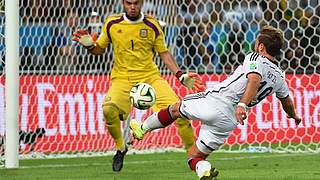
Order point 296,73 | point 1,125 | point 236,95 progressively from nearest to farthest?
point 236,95
point 1,125
point 296,73

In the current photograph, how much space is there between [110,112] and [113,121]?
0.44 ft

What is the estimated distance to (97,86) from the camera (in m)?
14.6

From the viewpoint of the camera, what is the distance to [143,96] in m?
9.64

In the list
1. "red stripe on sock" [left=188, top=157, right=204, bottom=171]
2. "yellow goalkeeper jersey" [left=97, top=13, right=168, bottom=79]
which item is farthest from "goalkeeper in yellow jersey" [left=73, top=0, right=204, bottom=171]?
"red stripe on sock" [left=188, top=157, right=204, bottom=171]

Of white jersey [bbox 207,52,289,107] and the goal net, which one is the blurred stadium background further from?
white jersey [bbox 207,52,289,107]

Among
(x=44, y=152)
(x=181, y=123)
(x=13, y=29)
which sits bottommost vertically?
(x=44, y=152)

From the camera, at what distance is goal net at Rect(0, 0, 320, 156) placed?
45.7ft

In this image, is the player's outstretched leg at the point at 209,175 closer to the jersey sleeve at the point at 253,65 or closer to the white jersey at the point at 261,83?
the white jersey at the point at 261,83

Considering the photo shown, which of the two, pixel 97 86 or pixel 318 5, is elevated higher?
pixel 318 5

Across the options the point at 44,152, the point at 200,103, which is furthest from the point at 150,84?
the point at 44,152

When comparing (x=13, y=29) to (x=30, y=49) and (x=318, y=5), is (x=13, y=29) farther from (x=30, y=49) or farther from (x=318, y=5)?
(x=318, y=5)

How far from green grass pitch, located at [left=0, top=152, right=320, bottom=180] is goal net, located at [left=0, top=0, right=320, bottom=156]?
120 cm

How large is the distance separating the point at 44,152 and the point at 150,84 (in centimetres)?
363

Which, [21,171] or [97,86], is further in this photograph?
[97,86]
